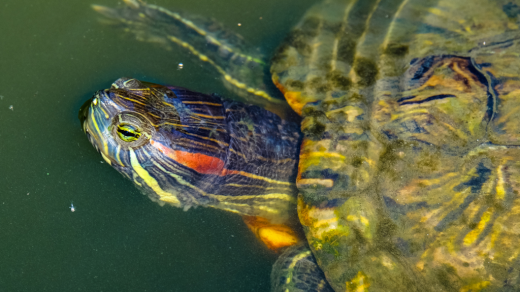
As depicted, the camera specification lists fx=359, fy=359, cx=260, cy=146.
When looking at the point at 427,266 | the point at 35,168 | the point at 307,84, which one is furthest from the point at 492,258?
the point at 35,168

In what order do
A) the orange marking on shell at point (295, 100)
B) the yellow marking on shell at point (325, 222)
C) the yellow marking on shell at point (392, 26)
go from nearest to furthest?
the yellow marking on shell at point (325, 222)
the orange marking on shell at point (295, 100)
the yellow marking on shell at point (392, 26)

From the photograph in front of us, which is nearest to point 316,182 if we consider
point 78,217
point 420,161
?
point 420,161

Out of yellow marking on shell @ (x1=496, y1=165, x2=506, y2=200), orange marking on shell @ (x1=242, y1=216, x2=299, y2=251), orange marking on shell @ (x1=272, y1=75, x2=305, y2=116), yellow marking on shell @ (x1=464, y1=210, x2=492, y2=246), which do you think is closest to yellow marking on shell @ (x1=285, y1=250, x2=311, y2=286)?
orange marking on shell @ (x1=242, y1=216, x2=299, y2=251)

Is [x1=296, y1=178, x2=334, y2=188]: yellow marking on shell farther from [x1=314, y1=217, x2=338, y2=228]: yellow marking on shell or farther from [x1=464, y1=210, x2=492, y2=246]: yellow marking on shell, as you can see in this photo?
[x1=464, y1=210, x2=492, y2=246]: yellow marking on shell

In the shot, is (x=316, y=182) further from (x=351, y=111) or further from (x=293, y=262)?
(x=293, y=262)

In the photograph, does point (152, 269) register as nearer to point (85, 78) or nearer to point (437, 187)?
point (85, 78)

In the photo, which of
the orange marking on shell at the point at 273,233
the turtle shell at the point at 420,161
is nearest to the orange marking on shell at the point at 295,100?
the turtle shell at the point at 420,161

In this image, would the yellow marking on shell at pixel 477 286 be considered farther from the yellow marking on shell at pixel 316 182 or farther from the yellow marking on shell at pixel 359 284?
the yellow marking on shell at pixel 316 182
